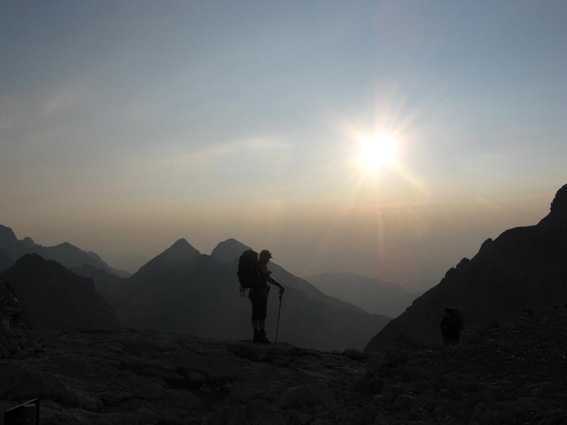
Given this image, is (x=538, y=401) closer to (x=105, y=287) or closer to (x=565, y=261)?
(x=565, y=261)

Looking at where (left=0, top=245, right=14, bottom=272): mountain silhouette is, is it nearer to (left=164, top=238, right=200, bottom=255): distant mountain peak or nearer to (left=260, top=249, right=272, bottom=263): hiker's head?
(left=164, top=238, right=200, bottom=255): distant mountain peak

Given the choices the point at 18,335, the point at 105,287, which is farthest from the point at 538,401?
the point at 105,287

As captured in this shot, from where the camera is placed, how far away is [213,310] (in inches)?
4134

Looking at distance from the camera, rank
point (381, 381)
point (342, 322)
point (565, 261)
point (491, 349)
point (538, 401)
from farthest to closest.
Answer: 1. point (342, 322)
2. point (565, 261)
3. point (491, 349)
4. point (381, 381)
5. point (538, 401)

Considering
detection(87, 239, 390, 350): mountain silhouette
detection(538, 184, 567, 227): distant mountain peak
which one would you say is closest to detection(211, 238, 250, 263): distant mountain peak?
detection(87, 239, 390, 350): mountain silhouette

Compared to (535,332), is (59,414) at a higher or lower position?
lower

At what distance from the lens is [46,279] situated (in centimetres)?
7344

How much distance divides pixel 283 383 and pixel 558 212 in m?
69.3

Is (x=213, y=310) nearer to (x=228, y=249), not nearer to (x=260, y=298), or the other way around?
(x=228, y=249)

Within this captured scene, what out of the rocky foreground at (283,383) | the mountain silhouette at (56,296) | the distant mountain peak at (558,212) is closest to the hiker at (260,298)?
the rocky foreground at (283,383)

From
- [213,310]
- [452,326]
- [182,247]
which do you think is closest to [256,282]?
[452,326]

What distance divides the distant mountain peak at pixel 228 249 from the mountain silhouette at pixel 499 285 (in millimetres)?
116773

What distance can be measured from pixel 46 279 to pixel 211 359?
248 feet

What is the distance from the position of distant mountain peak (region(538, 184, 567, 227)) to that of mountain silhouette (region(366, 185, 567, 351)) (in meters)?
0.39
